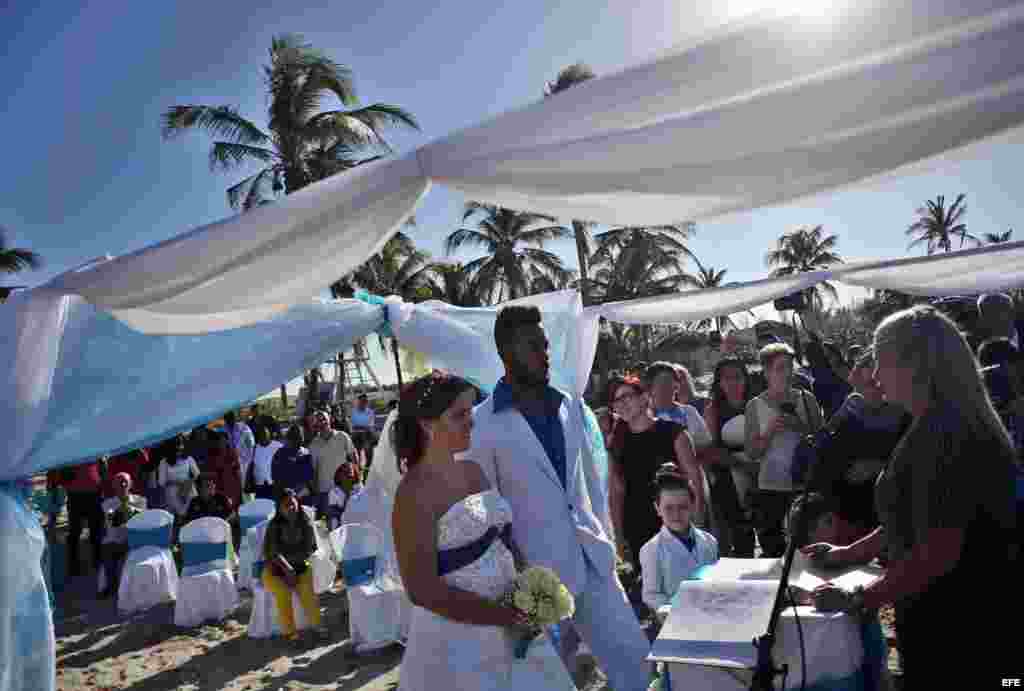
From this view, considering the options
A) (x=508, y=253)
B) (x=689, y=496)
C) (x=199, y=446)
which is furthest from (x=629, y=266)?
(x=689, y=496)

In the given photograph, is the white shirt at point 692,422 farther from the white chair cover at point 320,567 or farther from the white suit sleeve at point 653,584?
the white chair cover at point 320,567

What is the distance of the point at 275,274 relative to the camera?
101 inches

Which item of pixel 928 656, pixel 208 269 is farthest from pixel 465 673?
pixel 208 269

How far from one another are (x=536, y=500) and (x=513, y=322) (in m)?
0.78

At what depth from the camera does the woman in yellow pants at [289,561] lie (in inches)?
253

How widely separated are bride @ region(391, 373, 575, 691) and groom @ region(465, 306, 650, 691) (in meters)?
0.34

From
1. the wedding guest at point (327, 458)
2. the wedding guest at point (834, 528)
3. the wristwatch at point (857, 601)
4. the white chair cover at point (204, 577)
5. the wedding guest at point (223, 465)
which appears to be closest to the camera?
the wristwatch at point (857, 601)

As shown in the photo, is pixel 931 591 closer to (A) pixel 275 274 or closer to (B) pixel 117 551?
(A) pixel 275 274

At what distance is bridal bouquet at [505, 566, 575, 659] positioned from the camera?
249cm

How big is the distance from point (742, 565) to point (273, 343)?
3676 mm

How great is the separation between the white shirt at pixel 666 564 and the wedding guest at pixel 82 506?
8.40 meters

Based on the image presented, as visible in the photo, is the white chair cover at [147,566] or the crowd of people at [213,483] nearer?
the white chair cover at [147,566]

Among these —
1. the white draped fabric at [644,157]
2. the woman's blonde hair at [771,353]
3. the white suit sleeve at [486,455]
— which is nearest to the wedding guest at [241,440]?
the white draped fabric at [644,157]

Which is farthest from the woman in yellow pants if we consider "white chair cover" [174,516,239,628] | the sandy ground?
"white chair cover" [174,516,239,628]
